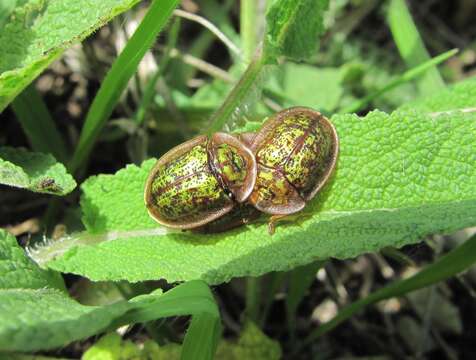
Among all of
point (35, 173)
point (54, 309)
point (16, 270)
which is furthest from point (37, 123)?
point (54, 309)

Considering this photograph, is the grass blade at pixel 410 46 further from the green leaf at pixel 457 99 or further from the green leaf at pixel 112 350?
the green leaf at pixel 112 350

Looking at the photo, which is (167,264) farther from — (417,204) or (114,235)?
(417,204)

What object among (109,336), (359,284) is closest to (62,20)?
(109,336)

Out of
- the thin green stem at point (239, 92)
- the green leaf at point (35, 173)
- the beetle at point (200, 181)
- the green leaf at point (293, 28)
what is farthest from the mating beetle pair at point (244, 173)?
the green leaf at point (35, 173)

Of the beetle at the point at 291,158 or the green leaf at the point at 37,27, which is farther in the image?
the beetle at the point at 291,158

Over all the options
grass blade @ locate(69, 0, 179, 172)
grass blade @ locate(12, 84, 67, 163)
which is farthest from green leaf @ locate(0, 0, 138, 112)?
Result: grass blade @ locate(12, 84, 67, 163)

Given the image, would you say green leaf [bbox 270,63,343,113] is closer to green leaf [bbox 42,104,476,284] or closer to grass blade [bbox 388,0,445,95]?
grass blade [bbox 388,0,445,95]
